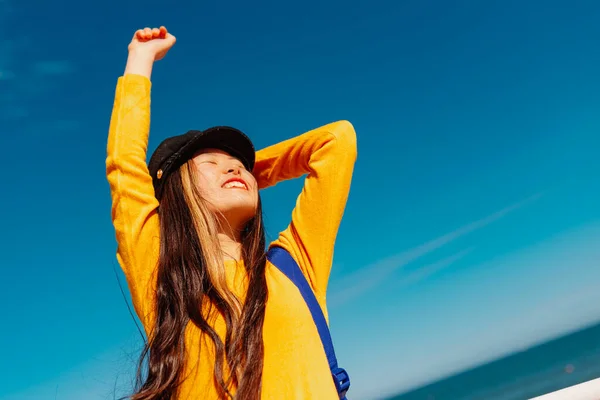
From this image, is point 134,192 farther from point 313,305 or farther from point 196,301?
point 313,305

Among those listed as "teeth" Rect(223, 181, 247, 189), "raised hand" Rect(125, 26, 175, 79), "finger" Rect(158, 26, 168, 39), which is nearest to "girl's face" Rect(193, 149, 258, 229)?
"teeth" Rect(223, 181, 247, 189)

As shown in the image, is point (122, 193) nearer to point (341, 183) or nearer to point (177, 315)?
point (177, 315)

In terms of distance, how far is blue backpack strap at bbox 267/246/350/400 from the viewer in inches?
63.7

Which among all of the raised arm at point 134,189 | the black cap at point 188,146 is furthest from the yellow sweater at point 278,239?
the black cap at point 188,146

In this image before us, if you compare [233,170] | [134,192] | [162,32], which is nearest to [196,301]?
[134,192]

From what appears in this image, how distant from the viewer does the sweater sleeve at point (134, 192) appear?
173 centimetres

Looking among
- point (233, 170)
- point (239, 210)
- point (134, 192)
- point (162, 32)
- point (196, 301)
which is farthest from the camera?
point (162, 32)

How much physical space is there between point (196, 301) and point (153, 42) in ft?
3.88

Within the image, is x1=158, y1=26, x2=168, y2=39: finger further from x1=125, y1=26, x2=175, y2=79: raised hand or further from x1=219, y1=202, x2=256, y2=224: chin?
x1=219, y1=202, x2=256, y2=224: chin

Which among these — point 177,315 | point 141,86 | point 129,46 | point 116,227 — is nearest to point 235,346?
point 177,315

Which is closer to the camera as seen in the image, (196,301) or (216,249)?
(196,301)

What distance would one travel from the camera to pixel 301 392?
58.2 inches

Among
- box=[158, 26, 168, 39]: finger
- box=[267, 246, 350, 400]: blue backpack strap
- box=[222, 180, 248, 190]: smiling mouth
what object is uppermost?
box=[158, 26, 168, 39]: finger

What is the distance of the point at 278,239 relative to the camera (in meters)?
2.07
